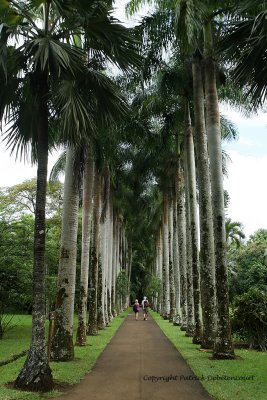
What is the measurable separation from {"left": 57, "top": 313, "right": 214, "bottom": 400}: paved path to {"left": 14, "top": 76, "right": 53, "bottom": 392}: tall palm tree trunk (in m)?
0.70

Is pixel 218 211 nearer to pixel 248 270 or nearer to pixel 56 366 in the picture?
pixel 56 366

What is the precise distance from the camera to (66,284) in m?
12.1

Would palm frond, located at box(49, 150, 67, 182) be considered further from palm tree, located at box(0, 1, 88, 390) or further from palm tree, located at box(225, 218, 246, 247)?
palm tree, located at box(225, 218, 246, 247)

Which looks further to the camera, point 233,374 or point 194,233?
point 194,233

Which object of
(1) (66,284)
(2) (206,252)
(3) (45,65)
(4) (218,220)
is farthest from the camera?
(2) (206,252)

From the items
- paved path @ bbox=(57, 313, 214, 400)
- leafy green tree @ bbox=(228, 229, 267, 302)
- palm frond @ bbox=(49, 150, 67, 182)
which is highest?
palm frond @ bbox=(49, 150, 67, 182)

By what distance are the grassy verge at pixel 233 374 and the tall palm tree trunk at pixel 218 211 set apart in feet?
1.97

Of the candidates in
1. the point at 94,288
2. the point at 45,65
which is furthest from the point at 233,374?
the point at 94,288

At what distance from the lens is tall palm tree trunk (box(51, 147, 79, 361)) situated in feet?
39.0

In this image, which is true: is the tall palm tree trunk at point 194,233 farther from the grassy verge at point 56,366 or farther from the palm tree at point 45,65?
the palm tree at point 45,65

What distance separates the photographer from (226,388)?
831cm

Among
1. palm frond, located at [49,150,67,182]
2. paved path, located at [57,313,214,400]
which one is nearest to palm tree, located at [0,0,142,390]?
paved path, located at [57,313,214,400]

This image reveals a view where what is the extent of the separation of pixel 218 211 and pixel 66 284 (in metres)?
4.87

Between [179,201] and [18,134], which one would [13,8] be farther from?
[179,201]
